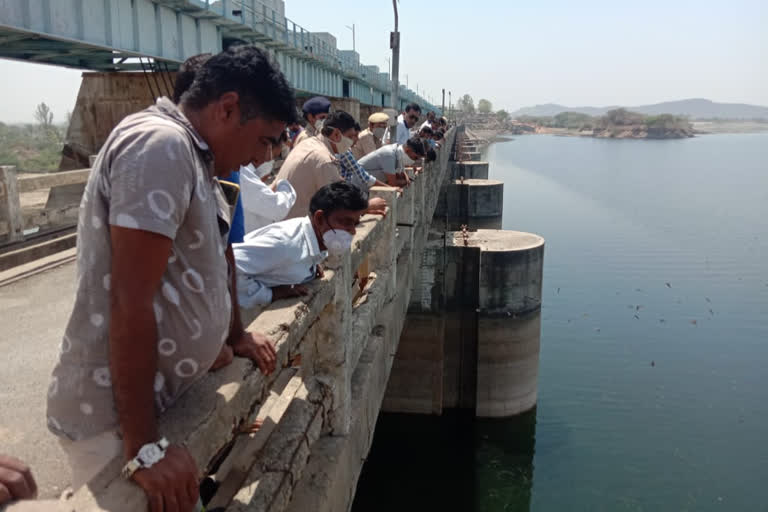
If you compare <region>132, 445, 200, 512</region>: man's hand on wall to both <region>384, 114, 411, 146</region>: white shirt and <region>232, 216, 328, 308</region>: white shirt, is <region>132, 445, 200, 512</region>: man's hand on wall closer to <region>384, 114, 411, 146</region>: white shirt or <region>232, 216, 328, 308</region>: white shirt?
<region>232, 216, 328, 308</region>: white shirt

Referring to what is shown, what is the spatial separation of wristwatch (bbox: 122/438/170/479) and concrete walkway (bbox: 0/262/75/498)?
5.82 feet

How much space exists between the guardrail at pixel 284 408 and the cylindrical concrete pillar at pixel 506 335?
9466 mm

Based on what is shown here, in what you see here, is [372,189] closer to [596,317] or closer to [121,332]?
[121,332]

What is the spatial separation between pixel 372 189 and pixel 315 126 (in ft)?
5.80

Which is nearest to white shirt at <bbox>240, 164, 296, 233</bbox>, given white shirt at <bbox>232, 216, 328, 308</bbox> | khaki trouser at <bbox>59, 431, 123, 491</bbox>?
white shirt at <bbox>232, 216, 328, 308</bbox>

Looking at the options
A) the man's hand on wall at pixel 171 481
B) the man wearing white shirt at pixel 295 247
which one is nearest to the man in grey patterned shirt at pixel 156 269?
the man's hand on wall at pixel 171 481

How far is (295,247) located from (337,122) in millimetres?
2712

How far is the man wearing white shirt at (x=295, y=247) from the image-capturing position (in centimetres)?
276

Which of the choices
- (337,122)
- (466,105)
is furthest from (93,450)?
(466,105)

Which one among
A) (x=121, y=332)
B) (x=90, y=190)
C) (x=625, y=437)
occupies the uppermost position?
(x=90, y=190)

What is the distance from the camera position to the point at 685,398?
1474cm

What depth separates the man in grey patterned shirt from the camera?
4.50 feet

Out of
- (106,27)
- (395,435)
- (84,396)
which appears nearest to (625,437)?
(395,435)

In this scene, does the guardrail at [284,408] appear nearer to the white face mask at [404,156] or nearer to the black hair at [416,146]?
the white face mask at [404,156]
